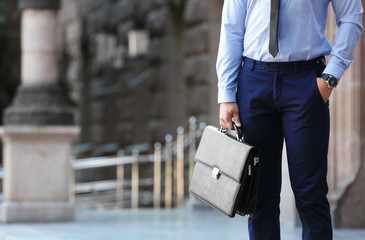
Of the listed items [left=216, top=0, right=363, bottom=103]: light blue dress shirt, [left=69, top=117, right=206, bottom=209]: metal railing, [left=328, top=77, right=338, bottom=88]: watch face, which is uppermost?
[left=216, top=0, right=363, bottom=103]: light blue dress shirt

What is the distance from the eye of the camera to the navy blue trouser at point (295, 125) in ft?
13.5

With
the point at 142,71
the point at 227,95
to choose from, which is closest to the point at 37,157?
the point at 227,95

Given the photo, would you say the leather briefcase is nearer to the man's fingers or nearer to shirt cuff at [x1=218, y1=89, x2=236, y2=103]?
the man's fingers

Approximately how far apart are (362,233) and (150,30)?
28.2 ft

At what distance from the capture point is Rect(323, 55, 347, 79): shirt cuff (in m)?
4.06

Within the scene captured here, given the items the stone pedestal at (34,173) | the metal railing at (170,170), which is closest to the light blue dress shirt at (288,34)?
the stone pedestal at (34,173)

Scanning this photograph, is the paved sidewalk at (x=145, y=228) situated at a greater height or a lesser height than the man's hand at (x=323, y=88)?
lesser

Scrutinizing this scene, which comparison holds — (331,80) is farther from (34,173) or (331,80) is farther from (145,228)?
(34,173)

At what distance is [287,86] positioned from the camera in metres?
4.15

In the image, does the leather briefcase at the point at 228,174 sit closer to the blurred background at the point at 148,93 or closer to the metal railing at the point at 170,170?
the blurred background at the point at 148,93

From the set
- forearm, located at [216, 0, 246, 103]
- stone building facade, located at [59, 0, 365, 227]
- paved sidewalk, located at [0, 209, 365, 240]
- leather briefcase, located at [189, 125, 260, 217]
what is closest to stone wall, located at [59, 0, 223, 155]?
stone building facade, located at [59, 0, 365, 227]

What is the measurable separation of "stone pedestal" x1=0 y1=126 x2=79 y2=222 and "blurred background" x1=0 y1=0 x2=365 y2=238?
377 millimetres

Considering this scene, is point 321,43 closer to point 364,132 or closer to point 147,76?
point 364,132

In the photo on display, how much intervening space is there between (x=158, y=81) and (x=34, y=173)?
6412mm
